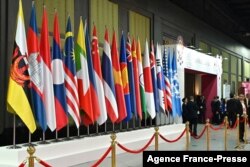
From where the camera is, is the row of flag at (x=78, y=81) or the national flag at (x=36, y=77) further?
the national flag at (x=36, y=77)

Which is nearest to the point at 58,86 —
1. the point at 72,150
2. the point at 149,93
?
the point at 72,150

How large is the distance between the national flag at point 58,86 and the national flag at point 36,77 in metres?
0.48

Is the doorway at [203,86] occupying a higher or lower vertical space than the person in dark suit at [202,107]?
higher

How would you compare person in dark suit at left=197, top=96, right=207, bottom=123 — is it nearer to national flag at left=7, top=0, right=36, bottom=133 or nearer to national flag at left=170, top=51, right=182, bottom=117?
national flag at left=170, top=51, right=182, bottom=117

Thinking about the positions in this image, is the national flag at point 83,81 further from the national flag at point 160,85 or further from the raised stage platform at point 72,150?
the national flag at point 160,85

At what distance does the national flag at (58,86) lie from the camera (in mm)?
8062

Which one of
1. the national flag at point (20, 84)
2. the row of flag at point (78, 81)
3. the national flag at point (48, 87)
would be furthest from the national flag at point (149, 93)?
the national flag at point (20, 84)

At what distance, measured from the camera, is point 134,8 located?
1498 cm

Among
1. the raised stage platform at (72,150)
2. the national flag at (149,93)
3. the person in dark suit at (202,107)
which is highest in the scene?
the national flag at (149,93)

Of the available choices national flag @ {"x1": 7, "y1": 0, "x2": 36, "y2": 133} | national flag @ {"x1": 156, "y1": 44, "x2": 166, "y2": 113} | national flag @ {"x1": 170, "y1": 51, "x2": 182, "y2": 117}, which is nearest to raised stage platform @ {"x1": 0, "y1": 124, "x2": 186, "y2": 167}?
national flag @ {"x1": 7, "y1": 0, "x2": 36, "y2": 133}

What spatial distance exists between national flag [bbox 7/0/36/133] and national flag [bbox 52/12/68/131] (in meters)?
0.80

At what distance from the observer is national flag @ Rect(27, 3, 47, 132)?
294 inches

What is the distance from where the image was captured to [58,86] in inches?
320

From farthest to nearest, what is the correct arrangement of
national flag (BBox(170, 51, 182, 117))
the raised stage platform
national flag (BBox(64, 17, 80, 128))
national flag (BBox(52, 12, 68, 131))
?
national flag (BBox(170, 51, 182, 117))
national flag (BBox(64, 17, 80, 128))
national flag (BBox(52, 12, 68, 131))
the raised stage platform
